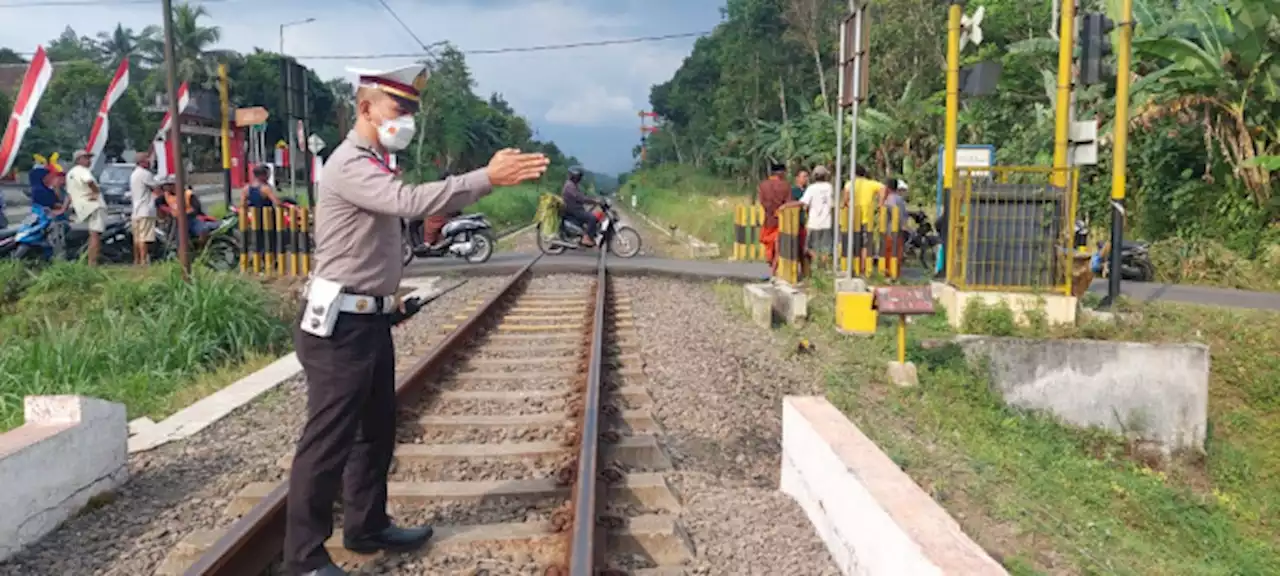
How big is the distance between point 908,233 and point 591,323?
7.75 metres

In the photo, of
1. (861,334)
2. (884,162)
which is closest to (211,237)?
(861,334)

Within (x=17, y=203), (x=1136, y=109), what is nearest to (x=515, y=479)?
(x=1136, y=109)

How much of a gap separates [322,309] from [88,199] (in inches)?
421

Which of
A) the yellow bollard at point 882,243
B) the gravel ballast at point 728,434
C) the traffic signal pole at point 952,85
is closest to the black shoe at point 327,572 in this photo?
the gravel ballast at point 728,434

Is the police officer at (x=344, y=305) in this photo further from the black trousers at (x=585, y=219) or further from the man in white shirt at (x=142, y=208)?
the black trousers at (x=585, y=219)

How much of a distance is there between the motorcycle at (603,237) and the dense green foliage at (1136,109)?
711cm

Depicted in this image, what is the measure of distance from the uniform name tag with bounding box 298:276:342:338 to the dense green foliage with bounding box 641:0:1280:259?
37.9ft

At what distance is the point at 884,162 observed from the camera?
26.7 m

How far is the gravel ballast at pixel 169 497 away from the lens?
11.9ft

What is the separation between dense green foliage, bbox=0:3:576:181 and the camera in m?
47.4

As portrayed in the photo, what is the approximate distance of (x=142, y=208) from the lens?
12367 mm

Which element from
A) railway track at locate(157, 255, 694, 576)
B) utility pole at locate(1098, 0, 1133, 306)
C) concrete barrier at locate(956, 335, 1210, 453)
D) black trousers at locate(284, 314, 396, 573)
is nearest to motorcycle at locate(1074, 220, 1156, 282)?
utility pole at locate(1098, 0, 1133, 306)

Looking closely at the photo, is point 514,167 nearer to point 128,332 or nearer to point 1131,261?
point 128,332

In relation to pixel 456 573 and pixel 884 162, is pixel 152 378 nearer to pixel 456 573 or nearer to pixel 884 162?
pixel 456 573
